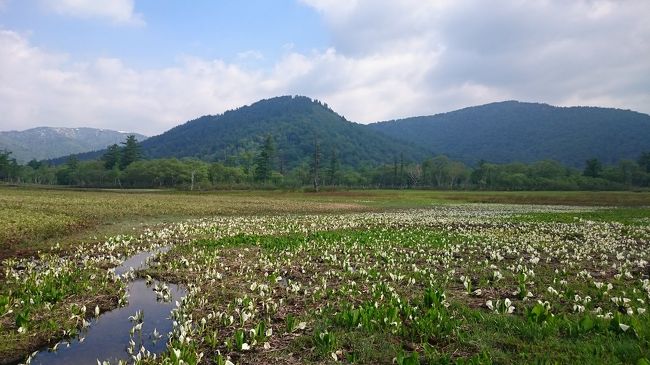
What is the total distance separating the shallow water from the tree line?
103 meters

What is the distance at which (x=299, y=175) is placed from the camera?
174 metres

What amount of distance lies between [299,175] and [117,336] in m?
167

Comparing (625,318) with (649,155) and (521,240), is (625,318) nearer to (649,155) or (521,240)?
(521,240)

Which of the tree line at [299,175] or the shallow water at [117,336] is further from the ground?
the tree line at [299,175]

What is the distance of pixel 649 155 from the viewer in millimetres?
152375

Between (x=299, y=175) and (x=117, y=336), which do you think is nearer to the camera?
(x=117, y=336)

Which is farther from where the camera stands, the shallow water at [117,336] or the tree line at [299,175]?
the tree line at [299,175]

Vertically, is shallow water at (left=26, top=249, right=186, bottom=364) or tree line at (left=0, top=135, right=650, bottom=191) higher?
tree line at (left=0, top=135, right=650, bottom=191)

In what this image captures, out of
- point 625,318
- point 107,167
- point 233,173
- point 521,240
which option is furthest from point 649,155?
point 107,167

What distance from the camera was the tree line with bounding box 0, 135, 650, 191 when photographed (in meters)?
137

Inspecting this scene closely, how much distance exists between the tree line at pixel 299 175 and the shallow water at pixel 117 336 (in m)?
103

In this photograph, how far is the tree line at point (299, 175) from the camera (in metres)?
137

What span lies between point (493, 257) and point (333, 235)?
8.31m

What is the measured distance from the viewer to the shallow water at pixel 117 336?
6.81 m
